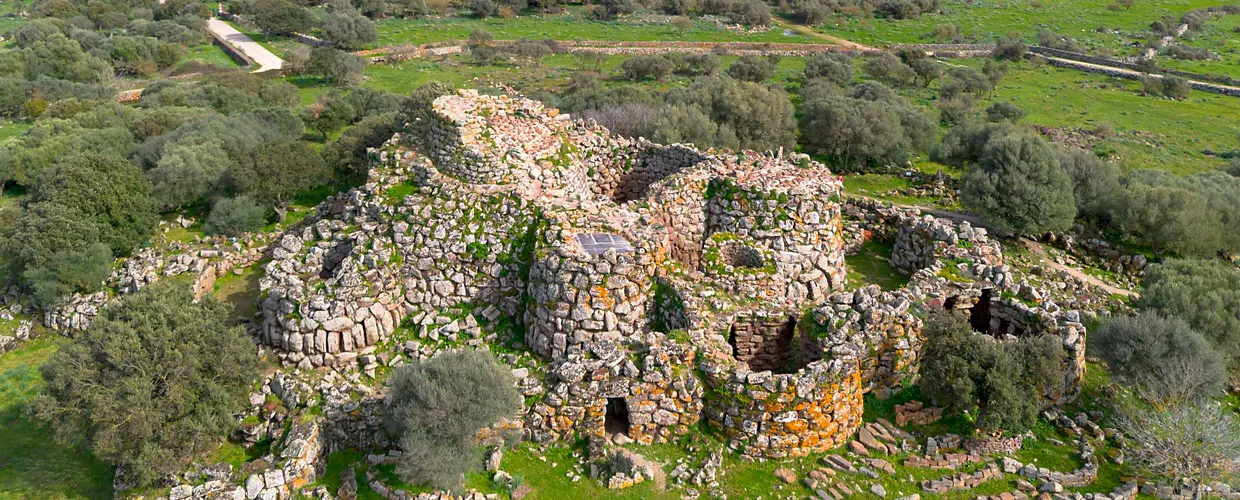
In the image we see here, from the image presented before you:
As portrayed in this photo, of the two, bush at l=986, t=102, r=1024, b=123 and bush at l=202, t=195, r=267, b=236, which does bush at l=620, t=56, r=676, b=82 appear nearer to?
bush at l=986, t=102, r=1024, b=123

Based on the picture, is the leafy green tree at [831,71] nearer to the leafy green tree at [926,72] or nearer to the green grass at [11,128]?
the leafy green tree at [926,72]

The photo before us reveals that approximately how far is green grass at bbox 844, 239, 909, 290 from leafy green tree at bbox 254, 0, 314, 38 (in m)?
65.9

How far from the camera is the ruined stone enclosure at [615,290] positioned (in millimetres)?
13172

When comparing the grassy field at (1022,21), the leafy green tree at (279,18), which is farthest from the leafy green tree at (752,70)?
the leafy green tree at (279,18)

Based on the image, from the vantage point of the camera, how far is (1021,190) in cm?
2239

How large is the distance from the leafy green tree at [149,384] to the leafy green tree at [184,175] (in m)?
11.5

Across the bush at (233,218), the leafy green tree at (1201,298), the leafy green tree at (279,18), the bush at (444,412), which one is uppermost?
the leafy green tree at (1201,298)

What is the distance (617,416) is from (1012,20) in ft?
298

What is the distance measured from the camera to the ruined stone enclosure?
1317 cm

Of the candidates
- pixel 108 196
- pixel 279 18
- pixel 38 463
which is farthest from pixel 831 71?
pixel 38 463

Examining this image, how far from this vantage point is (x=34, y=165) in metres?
27.2

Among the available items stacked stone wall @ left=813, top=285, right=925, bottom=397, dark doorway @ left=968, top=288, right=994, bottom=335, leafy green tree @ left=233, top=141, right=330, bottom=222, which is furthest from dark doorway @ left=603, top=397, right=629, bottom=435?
leafy green tree @ left=233, top=141, right=330, bottom=222

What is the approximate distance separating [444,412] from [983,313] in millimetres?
11459

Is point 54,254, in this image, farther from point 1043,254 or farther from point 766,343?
point 1043,254
